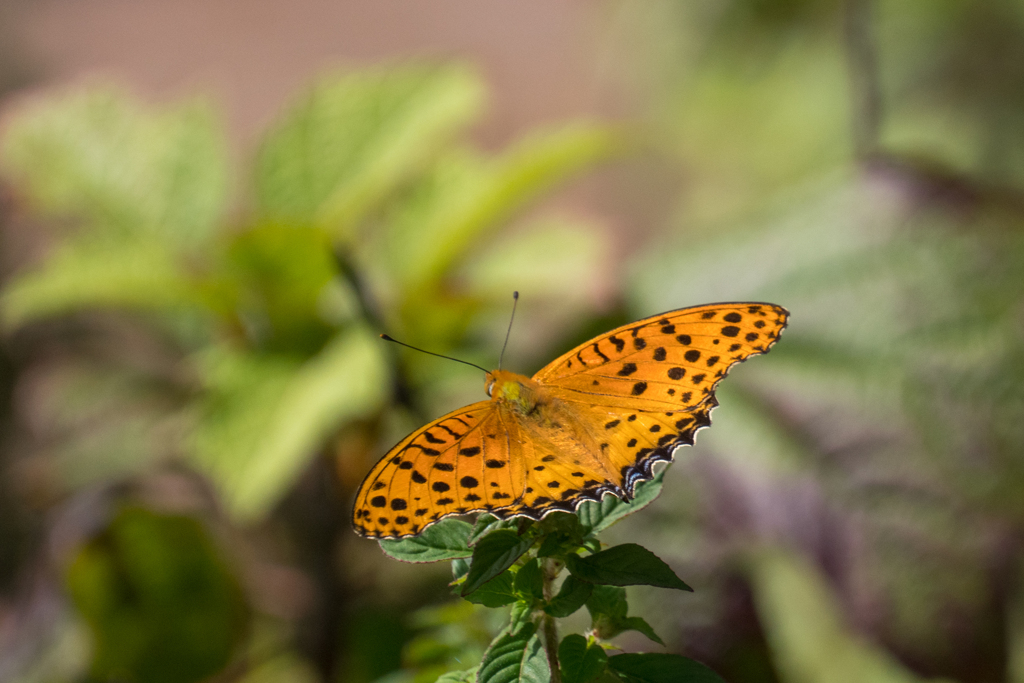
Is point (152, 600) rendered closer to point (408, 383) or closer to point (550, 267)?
point (408, 383)

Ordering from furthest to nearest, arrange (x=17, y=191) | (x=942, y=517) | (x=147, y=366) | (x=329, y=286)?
(x=147, y=366), (x=17, y=191), (x=329, y=286), (x=942, y=517)

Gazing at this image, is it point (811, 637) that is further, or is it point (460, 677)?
point (811, 637)

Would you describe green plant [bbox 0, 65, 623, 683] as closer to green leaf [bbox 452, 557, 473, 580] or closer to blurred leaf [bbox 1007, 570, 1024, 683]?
green leaf [bbox 452, 557, 473, 580]

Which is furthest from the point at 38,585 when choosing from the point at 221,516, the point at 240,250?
the point at 240,250

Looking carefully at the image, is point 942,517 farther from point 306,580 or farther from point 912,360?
point 306,580

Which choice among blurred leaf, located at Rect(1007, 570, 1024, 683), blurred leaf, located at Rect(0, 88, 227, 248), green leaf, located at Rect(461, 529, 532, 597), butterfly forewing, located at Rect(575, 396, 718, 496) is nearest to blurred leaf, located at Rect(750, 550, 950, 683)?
blurred leaf, located at Rect(1007, 570, 1024, 683)

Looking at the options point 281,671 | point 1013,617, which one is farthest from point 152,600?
point 1013,617
